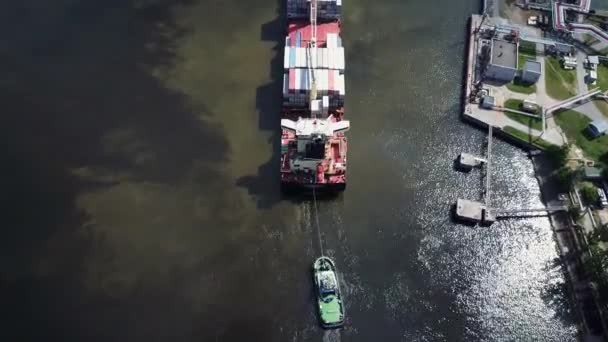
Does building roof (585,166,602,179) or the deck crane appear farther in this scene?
the deck crane

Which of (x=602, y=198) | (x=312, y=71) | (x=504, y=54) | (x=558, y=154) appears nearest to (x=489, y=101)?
(x=504, y=54)

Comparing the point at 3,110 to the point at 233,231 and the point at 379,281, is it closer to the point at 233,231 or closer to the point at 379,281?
the point at 233,231

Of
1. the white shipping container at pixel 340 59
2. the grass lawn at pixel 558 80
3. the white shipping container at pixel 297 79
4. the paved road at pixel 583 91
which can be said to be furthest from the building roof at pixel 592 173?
the white shipping container at pixel 297 79

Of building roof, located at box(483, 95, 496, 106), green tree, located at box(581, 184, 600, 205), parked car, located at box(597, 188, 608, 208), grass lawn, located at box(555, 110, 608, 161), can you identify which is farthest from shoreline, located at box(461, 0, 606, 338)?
grass lawn, located at box(555, 110, 608, 161)

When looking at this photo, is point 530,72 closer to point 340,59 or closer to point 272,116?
point 340,59

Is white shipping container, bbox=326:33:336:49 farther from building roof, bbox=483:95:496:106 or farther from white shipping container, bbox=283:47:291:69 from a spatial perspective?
building roof, bbox=483:95:496:106

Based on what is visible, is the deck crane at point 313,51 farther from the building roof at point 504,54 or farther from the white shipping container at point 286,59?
the building roof at point 504,54

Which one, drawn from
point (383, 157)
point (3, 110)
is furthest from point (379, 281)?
point (3, 110)
